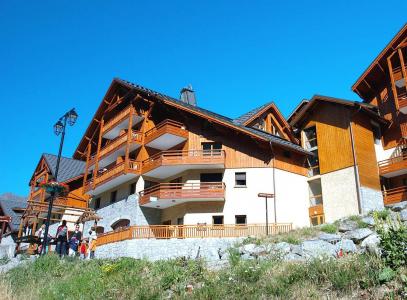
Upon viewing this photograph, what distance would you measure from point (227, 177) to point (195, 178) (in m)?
2.41

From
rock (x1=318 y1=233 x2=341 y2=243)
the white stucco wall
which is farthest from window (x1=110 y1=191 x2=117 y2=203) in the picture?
rock (x1=318 y1=233 x2=341 y2=243)

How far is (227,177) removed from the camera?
32469mm

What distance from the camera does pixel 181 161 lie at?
32.0 m

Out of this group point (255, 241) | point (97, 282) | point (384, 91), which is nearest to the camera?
point (97, 282)

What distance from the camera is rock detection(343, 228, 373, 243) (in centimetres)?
2253

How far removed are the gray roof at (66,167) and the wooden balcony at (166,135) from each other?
14.9 m

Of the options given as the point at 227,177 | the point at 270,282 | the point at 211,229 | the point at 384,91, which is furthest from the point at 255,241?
the point at 384,91

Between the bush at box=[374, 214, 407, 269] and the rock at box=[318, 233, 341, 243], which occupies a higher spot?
the rock at box=[318, 233, 341, 243]

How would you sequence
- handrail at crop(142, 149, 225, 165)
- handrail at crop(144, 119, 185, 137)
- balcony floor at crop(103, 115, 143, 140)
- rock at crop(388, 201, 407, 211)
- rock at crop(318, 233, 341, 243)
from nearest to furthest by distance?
rock at crop(318, 233, 341, 243), rock at crop(388, 201, 407, 211), handrail at crop(142, 149, 225, 165), handrail at crop(144, 119, 185, 137), balcony floor at crop(103, 115, 143, 140)

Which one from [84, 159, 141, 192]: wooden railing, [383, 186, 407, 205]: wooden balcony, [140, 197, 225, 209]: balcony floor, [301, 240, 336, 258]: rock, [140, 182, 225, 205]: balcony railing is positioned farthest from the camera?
[84, 159, 141, 192]: wooden railing

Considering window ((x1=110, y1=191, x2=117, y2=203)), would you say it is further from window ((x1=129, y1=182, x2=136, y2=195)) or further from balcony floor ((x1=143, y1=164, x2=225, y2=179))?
balcony floor ((x1=143, y1=164, x2=225, y2=179))

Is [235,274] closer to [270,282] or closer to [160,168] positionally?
[270,282]

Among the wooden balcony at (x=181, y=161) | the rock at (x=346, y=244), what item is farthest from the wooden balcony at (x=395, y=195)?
the wooden balcony at (x=181, y=161)

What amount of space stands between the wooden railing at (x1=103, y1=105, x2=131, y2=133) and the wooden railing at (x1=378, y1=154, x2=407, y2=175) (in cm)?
1995
